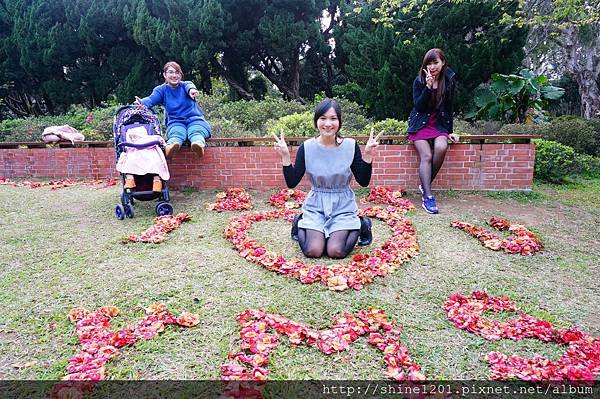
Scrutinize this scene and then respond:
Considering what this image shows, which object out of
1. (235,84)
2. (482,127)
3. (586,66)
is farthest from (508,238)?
(235,84)

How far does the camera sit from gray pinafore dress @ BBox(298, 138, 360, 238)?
3.24 meters

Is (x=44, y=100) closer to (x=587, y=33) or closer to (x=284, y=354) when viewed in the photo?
(x=284, y=354)

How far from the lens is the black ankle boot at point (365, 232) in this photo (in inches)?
133

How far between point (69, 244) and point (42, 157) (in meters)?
3.71

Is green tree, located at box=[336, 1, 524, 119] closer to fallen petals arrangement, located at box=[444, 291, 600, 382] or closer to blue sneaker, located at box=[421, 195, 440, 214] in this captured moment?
blue sneaker, located at box=[421, 195, 440, 214]

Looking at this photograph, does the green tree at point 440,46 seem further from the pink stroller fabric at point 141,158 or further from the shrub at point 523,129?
the pink stroller fabric at point 141,158

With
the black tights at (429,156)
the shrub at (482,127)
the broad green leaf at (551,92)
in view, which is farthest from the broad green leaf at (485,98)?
the black tights at (429,156)

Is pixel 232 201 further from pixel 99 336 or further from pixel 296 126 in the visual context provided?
pixel 99 336

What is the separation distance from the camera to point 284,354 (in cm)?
203

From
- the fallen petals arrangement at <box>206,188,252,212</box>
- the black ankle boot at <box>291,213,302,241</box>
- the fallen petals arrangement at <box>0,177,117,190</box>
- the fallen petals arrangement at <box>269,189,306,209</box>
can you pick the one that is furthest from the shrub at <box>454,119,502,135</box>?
the fallen petals arrangement at <box>0,177,117,190</box>

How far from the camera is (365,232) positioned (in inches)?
134

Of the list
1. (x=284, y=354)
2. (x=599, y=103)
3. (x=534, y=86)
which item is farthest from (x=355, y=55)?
(x=284, y=354)

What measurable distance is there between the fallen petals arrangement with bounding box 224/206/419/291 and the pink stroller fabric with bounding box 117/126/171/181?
97 centimetres

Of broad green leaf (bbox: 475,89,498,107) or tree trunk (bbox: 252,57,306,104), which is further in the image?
tree trunk (bbox: 252,57,306,104)
